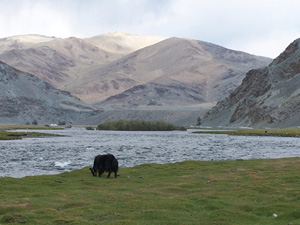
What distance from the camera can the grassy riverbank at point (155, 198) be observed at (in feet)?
49.9

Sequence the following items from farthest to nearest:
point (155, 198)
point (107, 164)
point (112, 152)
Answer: point (112, 152), point (107, 164), point (155, 198)

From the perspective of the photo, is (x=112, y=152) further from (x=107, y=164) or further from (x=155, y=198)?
(x=155, y=198)

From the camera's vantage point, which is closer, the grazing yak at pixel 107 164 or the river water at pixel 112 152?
the grazing yak at pixel 107 164

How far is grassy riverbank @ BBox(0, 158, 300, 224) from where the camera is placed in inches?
598

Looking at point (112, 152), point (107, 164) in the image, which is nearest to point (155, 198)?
point (107, 164)

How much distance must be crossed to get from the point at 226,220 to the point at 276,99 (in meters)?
180

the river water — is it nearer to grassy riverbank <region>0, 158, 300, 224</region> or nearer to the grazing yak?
the grazing yak

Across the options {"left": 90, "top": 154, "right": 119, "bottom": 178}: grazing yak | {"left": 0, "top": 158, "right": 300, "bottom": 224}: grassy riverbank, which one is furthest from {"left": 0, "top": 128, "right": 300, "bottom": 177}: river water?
{"left": 0, "top": 158, "right": 300, "bottom": 224}: grassy riverbank

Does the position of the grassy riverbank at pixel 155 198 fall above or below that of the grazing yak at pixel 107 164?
below

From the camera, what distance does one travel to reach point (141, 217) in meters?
15.3

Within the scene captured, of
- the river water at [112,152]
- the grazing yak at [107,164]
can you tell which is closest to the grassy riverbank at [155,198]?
the grazing yak at [107,164]

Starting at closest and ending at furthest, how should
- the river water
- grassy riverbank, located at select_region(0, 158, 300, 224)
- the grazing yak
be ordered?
grassy riverbank, located at select_region(0, 158, 300, 224)
the grazing yak
the river water

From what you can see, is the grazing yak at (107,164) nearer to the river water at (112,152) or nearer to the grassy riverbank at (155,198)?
the grassy riverbank at (155,198)

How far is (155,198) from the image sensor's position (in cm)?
1894
